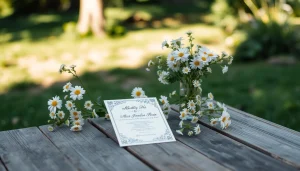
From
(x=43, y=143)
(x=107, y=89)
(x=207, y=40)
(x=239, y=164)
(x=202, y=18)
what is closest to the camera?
(x=239, y=164)

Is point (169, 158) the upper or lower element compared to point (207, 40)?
upper

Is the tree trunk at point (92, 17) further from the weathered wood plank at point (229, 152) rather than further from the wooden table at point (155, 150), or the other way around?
the weathered wood plank at point (229, 152)

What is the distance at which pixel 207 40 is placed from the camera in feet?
23.9

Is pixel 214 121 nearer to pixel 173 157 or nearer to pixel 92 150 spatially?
pixel 173 157

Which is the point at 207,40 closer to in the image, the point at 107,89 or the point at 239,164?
the point at 107,89

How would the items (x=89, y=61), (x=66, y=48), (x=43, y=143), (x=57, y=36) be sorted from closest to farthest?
(x=43, y=143)
(x=89, y=61)
(x=66, y=48)
(x=57, y=36)

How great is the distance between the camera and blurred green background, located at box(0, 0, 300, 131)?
406 centimetres

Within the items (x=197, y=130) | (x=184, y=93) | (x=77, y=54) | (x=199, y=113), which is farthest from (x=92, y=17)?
(x=197, y=130)

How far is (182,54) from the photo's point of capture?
1.76m

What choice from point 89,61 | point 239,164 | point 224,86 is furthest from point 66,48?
point 239,164

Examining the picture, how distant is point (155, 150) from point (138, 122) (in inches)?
7.9

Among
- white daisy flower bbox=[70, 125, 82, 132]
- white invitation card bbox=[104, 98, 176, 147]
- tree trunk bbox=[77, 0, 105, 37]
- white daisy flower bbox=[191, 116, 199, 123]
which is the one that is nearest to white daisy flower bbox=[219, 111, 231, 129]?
white daisy flower bbox=[191, 116, 199, 123]

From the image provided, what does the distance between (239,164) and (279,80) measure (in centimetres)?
358

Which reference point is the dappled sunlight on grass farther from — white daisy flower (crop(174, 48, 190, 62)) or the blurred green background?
white daisy flower (crop(174, 48, 190, 62))
